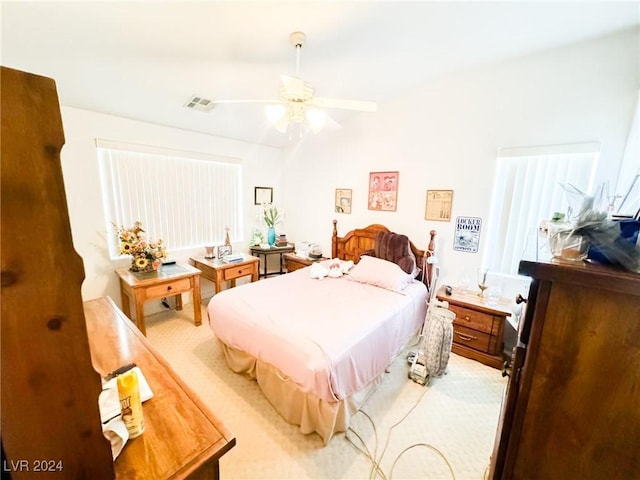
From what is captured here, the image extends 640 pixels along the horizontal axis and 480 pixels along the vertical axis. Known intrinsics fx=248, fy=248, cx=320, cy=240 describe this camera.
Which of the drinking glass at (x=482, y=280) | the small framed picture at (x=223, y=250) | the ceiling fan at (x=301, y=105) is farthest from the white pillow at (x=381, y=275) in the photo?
the small framed picture at (x=223, y=250)

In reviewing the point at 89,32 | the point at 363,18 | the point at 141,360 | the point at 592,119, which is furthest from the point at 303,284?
the point at 592,119

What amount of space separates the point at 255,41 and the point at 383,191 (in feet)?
6.59

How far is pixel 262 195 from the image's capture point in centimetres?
405

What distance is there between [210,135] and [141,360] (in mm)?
2978

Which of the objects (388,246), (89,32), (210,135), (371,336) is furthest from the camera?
(210,135)

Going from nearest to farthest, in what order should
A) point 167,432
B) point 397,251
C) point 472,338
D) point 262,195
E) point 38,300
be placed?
point 38,300, point 167,432, point 472,338, point 397,251, point 262,195

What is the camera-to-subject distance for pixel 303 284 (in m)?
2.59

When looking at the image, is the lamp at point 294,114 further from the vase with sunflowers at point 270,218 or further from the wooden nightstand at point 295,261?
the vase with sunflowers at point 270,218

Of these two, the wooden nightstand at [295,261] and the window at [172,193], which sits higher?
the window at [172,193]

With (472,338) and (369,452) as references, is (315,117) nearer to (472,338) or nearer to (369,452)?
(369,452)

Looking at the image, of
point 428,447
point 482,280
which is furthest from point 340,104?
point 428,447

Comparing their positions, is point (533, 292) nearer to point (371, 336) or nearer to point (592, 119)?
point (371, 336)

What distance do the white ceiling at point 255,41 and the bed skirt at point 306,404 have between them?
2.36 metres

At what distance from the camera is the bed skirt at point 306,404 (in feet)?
5.01
